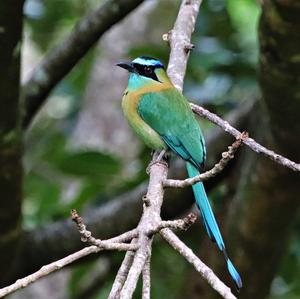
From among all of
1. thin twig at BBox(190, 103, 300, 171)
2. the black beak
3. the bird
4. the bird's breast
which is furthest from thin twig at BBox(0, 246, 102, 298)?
the black beak

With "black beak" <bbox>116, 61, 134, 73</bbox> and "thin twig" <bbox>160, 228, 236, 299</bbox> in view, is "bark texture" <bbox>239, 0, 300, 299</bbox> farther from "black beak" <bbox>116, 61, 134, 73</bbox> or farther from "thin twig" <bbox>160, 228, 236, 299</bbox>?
"thin twig" <bbox>160, 228, 236, 299</bbox>

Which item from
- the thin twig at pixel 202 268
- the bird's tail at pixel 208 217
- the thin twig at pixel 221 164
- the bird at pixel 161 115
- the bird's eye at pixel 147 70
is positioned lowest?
the thin twig at pixel 202 268

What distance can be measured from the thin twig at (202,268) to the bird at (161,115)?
971mm

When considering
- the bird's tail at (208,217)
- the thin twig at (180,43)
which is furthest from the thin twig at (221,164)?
the thin twig at (180,43)

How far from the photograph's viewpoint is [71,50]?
3520mm

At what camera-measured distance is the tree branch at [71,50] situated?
339cm

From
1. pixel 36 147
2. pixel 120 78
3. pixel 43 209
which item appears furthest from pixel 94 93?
pixel 43 209

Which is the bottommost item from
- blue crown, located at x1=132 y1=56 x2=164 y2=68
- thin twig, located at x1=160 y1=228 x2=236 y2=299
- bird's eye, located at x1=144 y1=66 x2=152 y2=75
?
thin twig, located at x1=160 y1=228 x2=236 y2=299

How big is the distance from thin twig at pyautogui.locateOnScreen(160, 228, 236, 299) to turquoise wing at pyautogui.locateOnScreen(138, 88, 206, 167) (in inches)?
44.7

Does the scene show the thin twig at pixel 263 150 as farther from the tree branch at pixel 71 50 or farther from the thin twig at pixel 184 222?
the tree branch at pixel 71 50

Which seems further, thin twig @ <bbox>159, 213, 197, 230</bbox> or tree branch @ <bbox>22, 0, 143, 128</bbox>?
tree branch @ <bbox>22, 0, 143, 128</bbox>

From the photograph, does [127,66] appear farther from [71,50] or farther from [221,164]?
[221,164]

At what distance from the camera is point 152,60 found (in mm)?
3455

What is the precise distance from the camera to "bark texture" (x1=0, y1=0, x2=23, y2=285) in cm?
284
